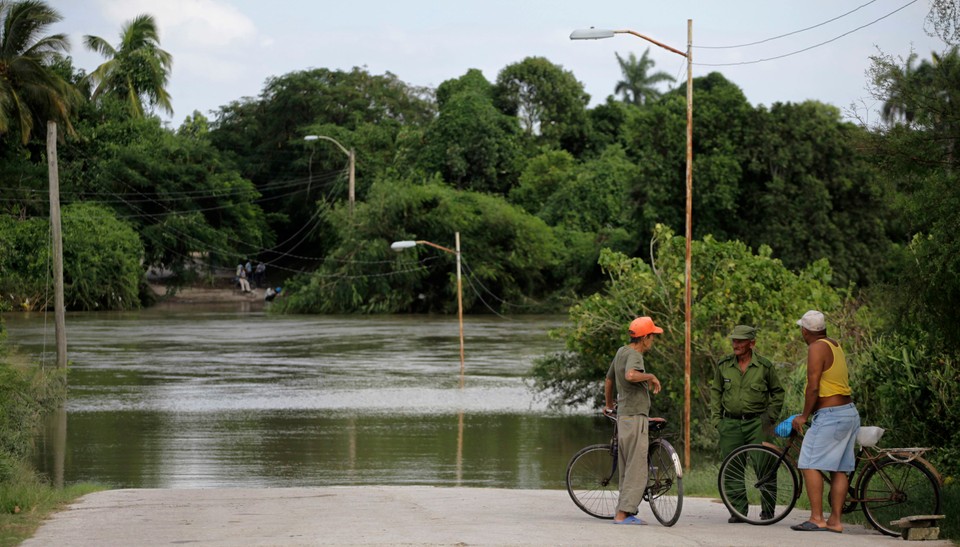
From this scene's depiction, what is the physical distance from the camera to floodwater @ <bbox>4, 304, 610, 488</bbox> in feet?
70.3

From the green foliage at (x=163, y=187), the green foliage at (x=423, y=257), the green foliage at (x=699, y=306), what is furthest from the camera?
the green foliage at (x=163, y=187)

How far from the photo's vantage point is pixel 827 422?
32.7ft

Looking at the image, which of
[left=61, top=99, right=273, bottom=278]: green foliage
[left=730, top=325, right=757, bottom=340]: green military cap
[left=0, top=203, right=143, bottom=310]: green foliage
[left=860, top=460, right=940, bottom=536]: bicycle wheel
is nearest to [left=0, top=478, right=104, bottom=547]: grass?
[left=730, top=325, right=757, bottom=340]: green military cap

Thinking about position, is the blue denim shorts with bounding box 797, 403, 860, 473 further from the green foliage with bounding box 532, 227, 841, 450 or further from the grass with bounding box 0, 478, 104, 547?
the green foliage with bounding box 532, 227, 841, 450

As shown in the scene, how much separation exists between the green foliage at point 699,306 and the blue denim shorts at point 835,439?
14718 millimetres

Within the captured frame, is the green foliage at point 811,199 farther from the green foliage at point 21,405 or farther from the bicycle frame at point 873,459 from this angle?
the bicycle frame at point 873,459

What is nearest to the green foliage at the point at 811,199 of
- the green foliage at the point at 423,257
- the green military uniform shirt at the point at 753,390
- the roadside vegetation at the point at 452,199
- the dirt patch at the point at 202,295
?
the roadside vegetation at the point at 452,199

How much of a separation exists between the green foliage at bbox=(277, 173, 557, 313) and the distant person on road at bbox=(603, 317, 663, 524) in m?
55.8

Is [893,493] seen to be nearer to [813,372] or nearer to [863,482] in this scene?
[863,482]

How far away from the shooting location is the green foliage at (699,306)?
25.6 m

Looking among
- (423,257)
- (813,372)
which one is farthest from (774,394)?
(423,257)

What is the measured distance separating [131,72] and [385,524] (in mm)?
73609

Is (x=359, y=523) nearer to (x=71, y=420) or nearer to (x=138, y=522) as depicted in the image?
(x=138, y=522)

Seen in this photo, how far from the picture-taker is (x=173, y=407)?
3047 centimetres
